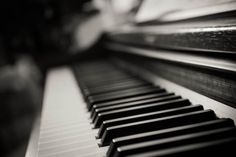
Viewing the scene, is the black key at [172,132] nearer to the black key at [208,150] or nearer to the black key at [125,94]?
the black key at [208,150]

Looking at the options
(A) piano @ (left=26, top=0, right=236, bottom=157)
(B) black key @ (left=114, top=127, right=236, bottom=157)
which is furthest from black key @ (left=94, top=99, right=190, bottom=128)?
(B) black key @ (left=114, top=127, right=236, bottom=157)

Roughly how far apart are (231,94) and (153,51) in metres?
1.21

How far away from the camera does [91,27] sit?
6215 millimetres

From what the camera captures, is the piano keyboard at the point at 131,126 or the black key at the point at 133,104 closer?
the piano keyboard at the point at 131,126

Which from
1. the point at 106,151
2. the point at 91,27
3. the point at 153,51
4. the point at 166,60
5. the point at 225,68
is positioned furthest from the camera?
the point at 91,27

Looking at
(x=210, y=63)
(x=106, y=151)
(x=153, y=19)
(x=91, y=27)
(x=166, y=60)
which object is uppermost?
(x=91, y=27)

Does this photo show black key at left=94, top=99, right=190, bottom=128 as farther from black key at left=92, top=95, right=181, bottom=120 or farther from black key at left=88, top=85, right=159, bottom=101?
black key at left=88, top=85, right=159, bottom=101

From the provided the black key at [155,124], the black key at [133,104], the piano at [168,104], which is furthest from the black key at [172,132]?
the black key at [133,104]

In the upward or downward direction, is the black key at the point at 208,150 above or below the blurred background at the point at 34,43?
below

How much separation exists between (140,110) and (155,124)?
11.5 inches

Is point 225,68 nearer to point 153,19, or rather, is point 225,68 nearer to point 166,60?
point 166,60

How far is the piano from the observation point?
1.22 meters

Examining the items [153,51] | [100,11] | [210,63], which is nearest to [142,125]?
[210,63]

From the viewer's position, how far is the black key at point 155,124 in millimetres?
1444
